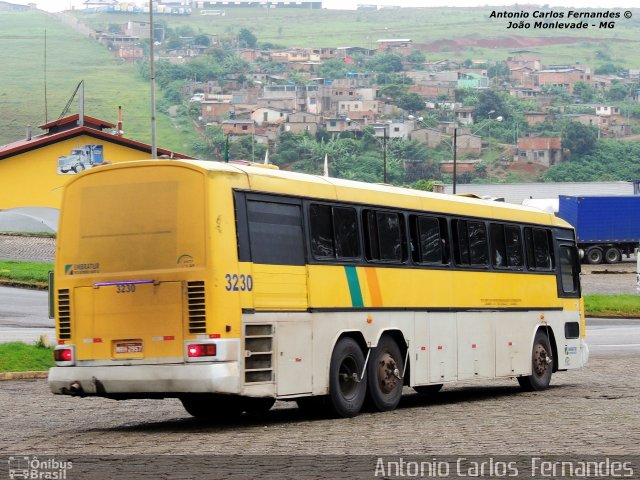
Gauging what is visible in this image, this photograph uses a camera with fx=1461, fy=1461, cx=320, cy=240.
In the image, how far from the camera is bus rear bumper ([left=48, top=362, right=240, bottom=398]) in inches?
608

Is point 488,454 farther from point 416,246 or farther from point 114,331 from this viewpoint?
point 416,246

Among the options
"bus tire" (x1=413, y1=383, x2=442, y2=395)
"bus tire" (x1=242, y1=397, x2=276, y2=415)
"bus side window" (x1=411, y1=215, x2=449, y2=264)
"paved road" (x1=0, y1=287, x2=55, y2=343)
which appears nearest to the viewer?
"bus tire" (x1=242, y1=397, x2=276, y2=415)

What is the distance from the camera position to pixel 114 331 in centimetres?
1616

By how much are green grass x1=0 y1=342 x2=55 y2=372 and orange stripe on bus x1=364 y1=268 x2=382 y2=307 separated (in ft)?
29.8

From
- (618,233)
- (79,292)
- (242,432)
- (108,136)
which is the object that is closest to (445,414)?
(242,432)

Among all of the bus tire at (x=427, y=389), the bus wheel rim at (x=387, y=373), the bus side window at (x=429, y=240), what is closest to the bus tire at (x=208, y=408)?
the bus wheel rim at (x=387, y=373)

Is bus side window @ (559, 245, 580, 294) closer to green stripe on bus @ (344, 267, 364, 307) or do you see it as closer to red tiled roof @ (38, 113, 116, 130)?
green stripe on bus @ (344, 267, 364, 307)

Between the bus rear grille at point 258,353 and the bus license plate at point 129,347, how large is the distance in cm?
117

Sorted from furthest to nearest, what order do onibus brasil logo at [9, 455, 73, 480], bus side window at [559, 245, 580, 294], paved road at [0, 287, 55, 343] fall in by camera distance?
1. paved road at [0, 287, 55, 343]
2. bus side window at [559, 245, 580, 294]
3. onibus brasil logo at [9, 455, 73, 480]

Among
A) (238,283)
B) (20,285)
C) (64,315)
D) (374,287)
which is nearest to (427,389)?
(374,287)

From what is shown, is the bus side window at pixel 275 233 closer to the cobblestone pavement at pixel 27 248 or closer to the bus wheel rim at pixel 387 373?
the bus wheel rim at pixel 387 373

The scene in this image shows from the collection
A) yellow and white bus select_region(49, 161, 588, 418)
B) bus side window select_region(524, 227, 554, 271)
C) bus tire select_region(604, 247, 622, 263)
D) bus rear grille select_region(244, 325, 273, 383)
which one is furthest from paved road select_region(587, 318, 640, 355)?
bus tire select_region(604, 247, 622, 263)

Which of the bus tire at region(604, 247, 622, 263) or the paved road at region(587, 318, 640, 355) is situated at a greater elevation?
the bus tire at region(604, 247, 622, 263)

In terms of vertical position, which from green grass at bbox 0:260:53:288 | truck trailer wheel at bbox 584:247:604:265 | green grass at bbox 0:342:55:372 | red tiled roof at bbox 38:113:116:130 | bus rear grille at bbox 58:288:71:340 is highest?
red tiled roof at bbox 38:113:116:130
